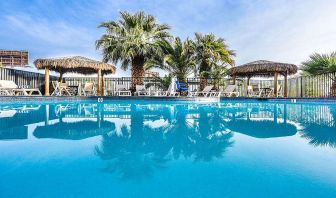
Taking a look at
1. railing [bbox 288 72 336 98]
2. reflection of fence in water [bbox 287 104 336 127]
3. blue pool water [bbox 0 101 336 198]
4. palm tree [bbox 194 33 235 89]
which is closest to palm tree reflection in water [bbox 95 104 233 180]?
blue pool water [bbox 0 101 336 198]

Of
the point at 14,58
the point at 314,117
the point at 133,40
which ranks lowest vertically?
the point at 314,117

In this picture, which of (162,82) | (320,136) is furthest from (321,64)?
(320,136)

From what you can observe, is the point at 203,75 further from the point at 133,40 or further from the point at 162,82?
the point at 133,40

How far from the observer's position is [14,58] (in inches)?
1019

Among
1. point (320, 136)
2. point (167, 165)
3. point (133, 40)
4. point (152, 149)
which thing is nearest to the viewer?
point (167, 165)

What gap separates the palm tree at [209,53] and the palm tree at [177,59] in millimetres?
515

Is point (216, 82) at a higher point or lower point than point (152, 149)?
higher

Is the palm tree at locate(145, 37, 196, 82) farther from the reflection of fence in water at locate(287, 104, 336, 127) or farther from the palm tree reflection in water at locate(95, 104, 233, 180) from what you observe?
the palm tree reflection in water at locate(95, 104, 233, 180)

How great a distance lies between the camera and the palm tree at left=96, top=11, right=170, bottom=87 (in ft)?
45.2

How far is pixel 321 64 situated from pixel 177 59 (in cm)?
842

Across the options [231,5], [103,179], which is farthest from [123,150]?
[231,5]

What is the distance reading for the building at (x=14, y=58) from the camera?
25656 millimetres

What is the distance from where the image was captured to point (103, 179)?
1.73 meters

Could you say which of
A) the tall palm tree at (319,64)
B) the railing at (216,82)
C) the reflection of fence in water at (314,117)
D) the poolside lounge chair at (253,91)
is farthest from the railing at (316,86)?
the reflection of fence in water at (314,117)
